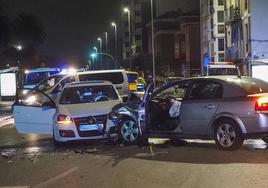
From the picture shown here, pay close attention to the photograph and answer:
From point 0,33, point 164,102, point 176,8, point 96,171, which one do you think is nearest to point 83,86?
point 164,102

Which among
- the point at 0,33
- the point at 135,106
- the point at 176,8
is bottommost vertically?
the point at 135,106

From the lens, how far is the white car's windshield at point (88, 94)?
1476cm

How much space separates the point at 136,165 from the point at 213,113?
7.47ft

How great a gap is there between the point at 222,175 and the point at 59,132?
17.9 feet

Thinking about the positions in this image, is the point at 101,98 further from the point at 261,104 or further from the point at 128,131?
the point at 261,104

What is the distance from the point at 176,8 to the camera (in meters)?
115

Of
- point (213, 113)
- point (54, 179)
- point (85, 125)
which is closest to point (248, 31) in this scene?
point (85, 125)

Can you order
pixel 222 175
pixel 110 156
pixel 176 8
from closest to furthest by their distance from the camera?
1. pixel 222 175
2. pixel 110 156
3. pixel 176 8

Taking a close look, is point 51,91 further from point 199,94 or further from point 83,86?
point 199,94

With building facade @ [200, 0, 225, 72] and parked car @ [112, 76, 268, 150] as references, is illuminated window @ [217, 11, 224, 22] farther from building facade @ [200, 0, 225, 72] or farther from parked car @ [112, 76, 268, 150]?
parked car @ [112, 76, 268, 150]

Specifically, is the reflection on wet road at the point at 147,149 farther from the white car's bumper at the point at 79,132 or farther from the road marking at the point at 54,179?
the road marking at the point at 54,179

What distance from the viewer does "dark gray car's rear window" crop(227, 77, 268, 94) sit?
11.9m

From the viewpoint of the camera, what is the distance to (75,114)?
13.7 meters

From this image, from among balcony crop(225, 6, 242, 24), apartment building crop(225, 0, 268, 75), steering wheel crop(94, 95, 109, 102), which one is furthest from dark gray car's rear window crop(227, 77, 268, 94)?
balcony crop(225, 6, 242, 24)
